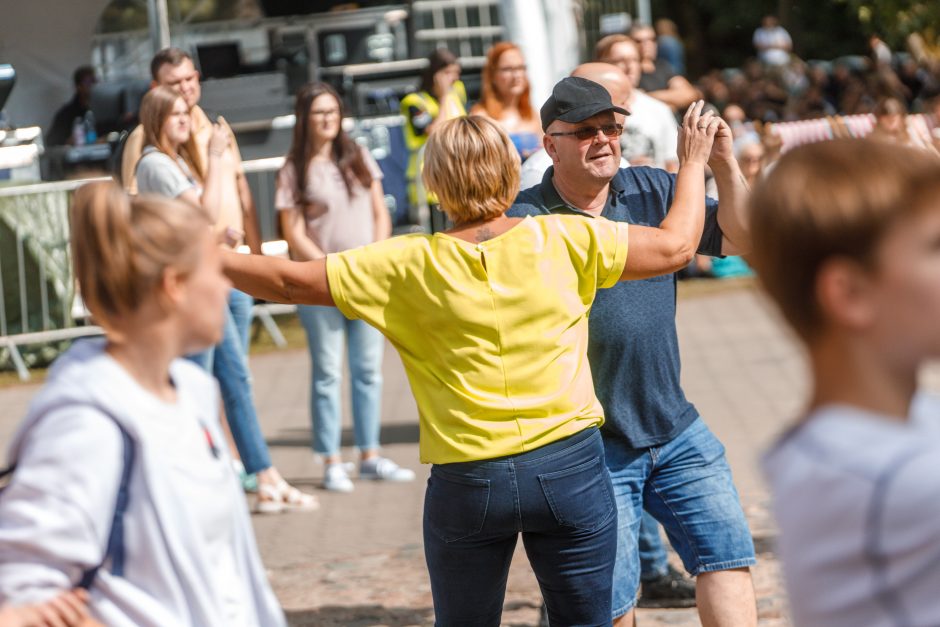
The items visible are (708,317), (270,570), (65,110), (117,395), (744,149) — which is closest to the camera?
(117,395)

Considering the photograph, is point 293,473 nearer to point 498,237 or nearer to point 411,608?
point 411,608

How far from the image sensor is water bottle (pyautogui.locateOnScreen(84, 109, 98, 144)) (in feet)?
38.7

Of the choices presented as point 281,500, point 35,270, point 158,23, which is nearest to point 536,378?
point 281,500

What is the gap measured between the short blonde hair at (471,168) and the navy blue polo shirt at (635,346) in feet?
1.88

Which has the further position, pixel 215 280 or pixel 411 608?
pixel 411 608

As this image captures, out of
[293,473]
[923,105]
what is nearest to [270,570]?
[293,473]

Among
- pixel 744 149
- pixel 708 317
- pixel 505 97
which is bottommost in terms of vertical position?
pixel 708 317

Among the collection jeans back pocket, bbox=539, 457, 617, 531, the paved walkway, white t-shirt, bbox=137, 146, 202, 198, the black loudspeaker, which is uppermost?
the black loudspeaker

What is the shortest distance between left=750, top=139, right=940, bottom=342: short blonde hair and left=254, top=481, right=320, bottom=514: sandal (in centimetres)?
516

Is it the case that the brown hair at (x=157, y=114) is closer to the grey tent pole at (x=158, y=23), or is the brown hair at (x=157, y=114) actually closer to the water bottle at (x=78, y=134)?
the grey tent pole at (x=158, y=23)

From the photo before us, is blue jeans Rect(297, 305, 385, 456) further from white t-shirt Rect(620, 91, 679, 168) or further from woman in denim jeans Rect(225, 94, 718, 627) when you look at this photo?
woman in denim jeans Rect(225, 94, 718, 627)

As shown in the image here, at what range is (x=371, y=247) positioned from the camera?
346 cm

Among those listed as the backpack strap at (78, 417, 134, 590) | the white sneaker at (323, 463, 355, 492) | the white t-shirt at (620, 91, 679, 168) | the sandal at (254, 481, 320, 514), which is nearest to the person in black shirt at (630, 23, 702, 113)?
the white t-shirt at (620, 91, 679, 168)

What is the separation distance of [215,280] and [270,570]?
3789 millimetres
